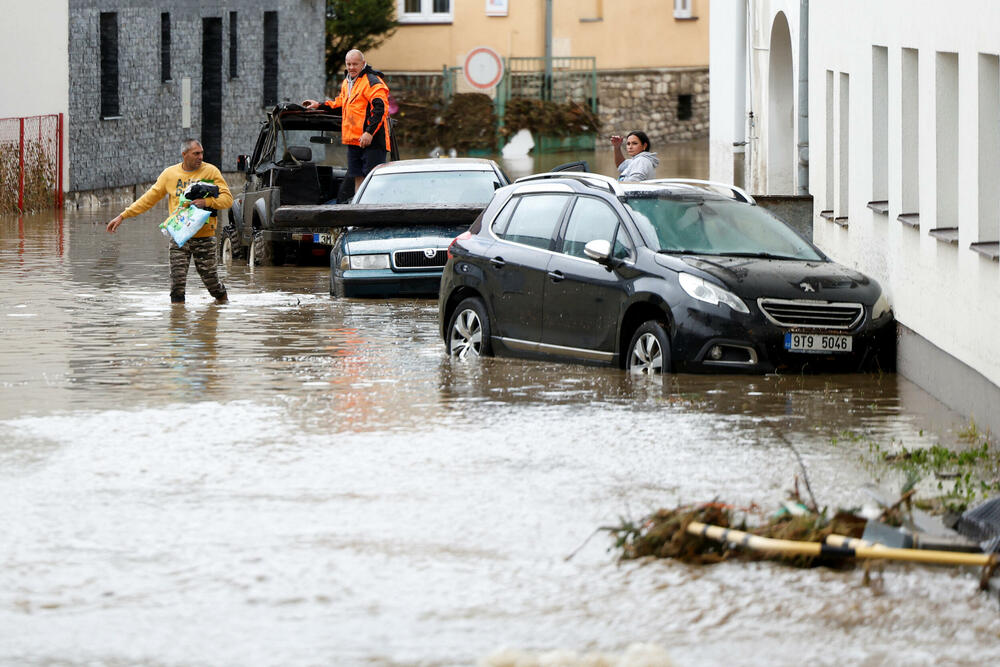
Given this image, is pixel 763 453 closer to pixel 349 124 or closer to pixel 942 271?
pixel 942 271

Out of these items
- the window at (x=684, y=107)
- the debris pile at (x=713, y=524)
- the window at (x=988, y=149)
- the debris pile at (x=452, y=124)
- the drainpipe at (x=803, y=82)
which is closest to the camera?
the debris pile at (x=713, y=524)

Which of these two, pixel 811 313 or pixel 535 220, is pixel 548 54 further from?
pixel 811 313

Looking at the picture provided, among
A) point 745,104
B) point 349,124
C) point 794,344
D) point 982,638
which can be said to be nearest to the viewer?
point 982,638

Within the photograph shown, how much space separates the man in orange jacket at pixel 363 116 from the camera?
79.5ft

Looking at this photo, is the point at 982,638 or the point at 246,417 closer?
the point at 982,638

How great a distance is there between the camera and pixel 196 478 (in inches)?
392

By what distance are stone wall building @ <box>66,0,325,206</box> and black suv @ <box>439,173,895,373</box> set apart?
24812 millimetres

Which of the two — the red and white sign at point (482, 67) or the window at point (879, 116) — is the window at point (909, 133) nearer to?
the window at point (879, 116)

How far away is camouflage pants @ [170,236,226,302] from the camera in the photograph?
798 inches

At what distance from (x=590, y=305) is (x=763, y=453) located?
378cm

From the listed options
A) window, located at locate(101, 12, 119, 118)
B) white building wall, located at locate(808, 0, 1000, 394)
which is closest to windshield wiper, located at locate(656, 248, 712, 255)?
white building wall, located at locate(808, 0, 1000, 394)

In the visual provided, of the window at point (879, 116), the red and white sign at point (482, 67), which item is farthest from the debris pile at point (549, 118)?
the window at point (879, 116)

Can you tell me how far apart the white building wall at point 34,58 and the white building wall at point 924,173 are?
2179cm

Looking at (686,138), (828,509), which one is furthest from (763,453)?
(686,138)
